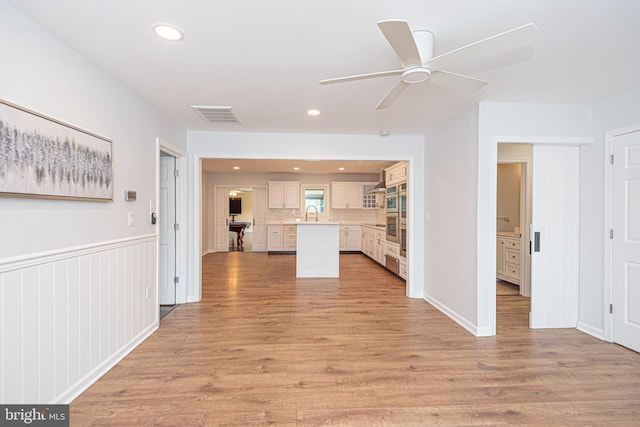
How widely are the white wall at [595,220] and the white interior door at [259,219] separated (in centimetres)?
761

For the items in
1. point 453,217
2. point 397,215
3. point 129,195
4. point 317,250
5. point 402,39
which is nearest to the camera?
point 402,39

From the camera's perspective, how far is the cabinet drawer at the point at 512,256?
16.1ft

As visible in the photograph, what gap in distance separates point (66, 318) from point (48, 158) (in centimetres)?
105

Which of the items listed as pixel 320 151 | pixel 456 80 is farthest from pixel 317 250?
pixel 456 80

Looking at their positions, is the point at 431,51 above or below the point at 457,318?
above

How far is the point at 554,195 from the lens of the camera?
332 centimetres

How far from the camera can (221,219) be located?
9.32 metres

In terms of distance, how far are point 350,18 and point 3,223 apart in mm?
2197

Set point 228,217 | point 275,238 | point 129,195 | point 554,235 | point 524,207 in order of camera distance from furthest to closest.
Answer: point 228,217 → point 275,238 → point 524,207 → point 554,235 → point 129,195

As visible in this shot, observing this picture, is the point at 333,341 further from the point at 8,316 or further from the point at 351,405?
the point at 8,316

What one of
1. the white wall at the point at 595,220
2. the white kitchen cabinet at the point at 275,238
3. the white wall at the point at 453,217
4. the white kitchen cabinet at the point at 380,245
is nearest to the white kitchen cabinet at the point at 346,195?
the white kitchen cabinet at the point at 275,238

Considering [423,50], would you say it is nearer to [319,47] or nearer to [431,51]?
[431,51]

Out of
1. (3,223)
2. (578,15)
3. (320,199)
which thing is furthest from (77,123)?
(320,199)

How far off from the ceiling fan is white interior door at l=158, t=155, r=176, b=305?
325cm
